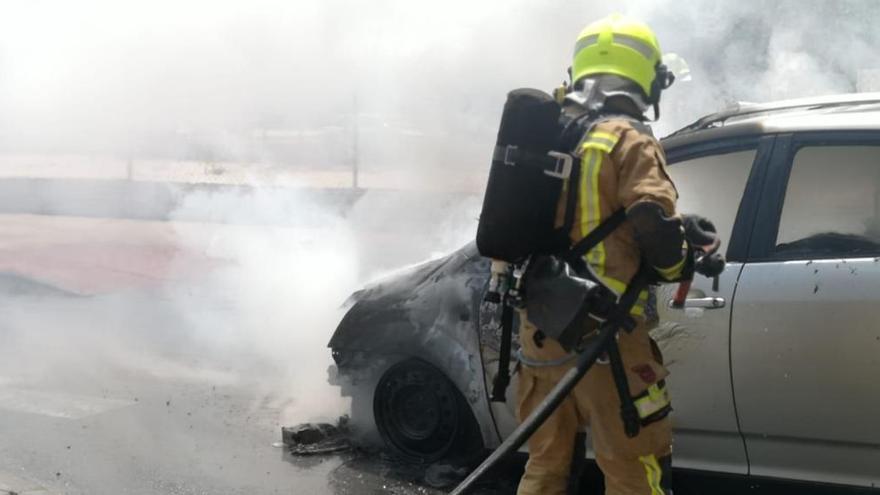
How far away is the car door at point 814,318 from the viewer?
11.8 ft

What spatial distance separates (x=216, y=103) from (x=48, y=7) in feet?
7.28

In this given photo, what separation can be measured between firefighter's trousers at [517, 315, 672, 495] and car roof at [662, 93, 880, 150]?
1.28 meters

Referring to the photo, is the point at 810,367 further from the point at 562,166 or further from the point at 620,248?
the point at 562,166

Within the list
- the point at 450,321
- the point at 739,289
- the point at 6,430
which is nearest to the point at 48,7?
the point at 6,430

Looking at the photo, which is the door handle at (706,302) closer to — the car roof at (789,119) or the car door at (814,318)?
the car door at (814,318)

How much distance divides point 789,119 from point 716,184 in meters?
0.38

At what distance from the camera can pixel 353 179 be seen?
13641 millimetres

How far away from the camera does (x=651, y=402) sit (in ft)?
9.69

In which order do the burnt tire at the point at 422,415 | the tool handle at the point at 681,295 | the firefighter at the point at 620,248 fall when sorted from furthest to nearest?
the burnt tire at the point at 422,415
the tool handle at the point at 681,295
the firefighter at the point at 620,248

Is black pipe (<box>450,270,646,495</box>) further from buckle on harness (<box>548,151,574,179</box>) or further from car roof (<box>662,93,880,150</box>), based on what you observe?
car roof (<box>662,93,880,150</box>)

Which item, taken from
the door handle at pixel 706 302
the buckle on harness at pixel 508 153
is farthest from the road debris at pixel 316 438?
the buckle on harness at pixel 508 153

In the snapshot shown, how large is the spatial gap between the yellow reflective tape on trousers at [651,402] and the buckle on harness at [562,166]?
0.68 metres

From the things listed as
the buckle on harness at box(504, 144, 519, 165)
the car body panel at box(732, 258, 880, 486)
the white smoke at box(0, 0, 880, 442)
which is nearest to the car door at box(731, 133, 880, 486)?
the car body panel at box(732, 258, 880, 486)

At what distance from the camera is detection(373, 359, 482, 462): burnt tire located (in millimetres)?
4602
